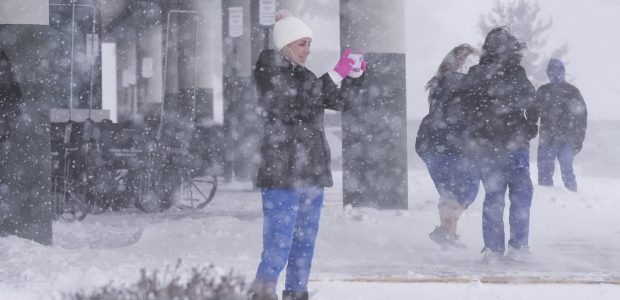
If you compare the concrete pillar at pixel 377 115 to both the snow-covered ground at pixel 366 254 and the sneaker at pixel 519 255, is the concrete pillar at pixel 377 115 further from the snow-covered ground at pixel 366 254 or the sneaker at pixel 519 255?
the sneaker at pixel 519 255

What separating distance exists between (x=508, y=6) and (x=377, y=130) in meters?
59.6

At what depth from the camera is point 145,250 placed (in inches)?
399

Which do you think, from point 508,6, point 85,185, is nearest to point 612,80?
point 508,6

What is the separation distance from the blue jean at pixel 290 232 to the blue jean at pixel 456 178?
3.20 meters

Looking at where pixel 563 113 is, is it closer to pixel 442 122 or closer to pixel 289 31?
pixel 442 122

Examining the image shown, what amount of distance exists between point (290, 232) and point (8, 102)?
4.30 m

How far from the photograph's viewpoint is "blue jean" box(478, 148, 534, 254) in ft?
28.4

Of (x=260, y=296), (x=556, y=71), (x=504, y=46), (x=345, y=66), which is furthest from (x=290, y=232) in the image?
(x=556, y=71)

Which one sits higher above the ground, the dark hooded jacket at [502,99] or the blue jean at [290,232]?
the dark hooded jacket at [502,99]

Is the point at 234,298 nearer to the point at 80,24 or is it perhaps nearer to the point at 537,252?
the point at 537,252

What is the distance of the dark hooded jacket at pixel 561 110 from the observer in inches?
634

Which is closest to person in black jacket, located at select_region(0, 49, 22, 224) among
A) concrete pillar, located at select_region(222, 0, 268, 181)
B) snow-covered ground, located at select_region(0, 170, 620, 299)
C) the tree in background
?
snow-covered ground, located at select_region(0, 170, 620, 299)

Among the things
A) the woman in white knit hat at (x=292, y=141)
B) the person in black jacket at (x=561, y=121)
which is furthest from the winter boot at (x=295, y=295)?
the person in black jacket at (x=561, y=121)

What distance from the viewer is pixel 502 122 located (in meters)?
8.62
